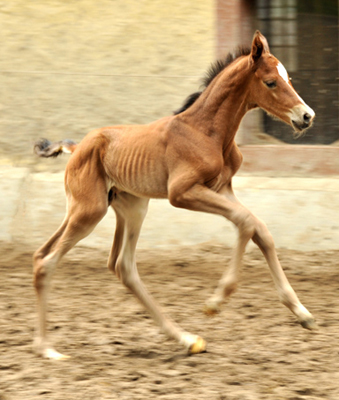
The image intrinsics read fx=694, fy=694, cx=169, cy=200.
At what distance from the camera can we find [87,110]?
25.4ft

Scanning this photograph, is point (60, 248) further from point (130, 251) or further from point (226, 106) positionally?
point (226, 106)

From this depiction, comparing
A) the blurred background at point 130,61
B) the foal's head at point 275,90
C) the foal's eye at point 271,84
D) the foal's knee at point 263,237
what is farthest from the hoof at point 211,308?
the blurred background at point 130,61

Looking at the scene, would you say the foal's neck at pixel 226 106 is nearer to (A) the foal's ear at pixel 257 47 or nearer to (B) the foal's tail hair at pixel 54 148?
(A) the foal's ear at pixel 257 47

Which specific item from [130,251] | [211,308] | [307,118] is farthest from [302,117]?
[130,251]

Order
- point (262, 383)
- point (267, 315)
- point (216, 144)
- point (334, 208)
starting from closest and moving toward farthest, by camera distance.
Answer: point (262, 383)
point (216, 144)
point (267, 315)
point (334, 208)

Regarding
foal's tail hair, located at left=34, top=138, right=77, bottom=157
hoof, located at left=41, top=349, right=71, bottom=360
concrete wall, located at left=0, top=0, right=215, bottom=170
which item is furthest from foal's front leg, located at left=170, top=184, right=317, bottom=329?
concrete wall, located at left=0, top=0, right=215, bottom=170

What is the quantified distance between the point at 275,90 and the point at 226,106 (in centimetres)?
32

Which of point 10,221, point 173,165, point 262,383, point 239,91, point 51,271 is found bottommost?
point 10,221

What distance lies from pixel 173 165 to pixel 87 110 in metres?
3.92

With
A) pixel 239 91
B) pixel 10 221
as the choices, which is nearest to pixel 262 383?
pixel 239 91

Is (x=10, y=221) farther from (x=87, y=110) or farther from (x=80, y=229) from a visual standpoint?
(x=80, y=229)

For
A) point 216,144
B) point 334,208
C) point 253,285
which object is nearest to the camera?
point 216,144

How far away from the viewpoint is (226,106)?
4023 mm

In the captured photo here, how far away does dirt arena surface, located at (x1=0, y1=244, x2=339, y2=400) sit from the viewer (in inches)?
140
